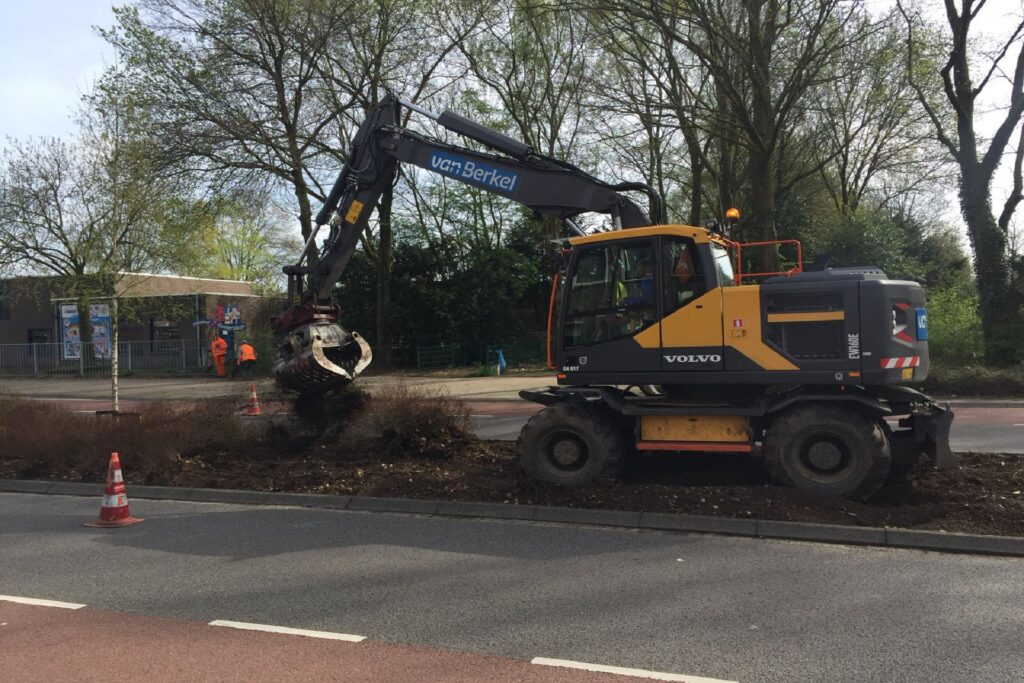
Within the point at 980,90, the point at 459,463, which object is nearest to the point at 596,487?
the point at 459,463

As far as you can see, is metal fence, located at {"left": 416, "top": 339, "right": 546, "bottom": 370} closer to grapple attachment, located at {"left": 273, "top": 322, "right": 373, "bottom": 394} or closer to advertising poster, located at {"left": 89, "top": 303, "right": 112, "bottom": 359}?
advertising poster, located at {"left": 89, "top": 303, "right": 112, "bottom": 359}

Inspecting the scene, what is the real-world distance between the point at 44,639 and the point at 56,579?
1.41 meters

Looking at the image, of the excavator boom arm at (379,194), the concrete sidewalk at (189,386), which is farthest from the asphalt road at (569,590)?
the concrete sidewalk at (189,386)

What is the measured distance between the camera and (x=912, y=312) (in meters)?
7.38

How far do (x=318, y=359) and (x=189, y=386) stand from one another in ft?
63.4

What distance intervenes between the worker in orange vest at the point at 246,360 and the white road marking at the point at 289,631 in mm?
25301

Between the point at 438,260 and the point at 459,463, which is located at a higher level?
the point at 438,260

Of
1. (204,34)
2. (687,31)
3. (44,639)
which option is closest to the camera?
(44,639)

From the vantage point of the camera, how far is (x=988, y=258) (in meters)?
20.7

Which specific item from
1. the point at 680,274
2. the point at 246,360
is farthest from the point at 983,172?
the point at 246,360

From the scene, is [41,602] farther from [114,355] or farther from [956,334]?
[956,334]

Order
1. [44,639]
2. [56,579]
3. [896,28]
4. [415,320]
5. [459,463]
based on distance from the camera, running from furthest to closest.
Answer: [415,320]
[896,28]
[459,463]
[56,579]
[44,639]

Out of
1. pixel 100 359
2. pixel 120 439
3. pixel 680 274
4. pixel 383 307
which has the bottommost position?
pixel 120 439

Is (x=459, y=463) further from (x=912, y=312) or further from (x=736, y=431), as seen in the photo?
(x=912, y=312)
